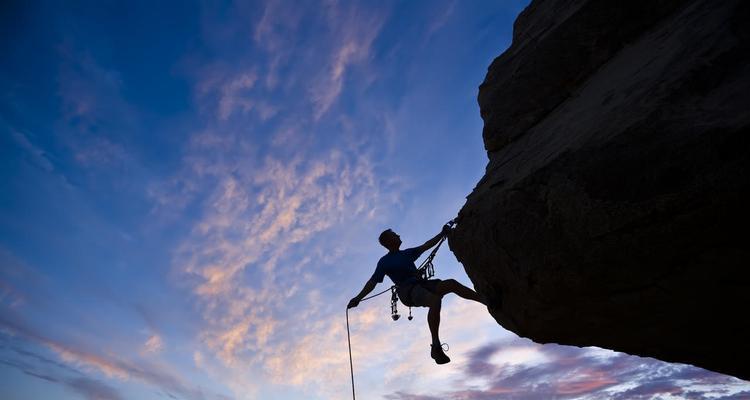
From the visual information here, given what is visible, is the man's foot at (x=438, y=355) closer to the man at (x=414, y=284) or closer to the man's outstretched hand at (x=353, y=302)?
the man at (x=414, y=284)

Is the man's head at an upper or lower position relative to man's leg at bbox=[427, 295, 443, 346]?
upper

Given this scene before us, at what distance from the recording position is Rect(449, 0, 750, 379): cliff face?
2869 mm

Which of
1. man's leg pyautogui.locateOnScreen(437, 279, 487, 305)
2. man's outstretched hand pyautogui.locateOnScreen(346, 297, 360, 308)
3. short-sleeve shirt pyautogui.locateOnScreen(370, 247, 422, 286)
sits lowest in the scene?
man's leg pyautogui.locateOnScreen(437, 279, 487, 305)

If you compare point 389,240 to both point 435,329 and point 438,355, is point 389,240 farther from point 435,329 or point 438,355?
point 438,355

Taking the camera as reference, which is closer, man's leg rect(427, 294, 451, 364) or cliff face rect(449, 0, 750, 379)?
cliff face rect(449, 0, 750, 379)

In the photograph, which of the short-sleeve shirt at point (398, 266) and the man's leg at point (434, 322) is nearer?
the man's leg at point (434, 322)

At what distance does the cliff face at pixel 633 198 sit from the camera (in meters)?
2.87

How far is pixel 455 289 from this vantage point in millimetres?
6148

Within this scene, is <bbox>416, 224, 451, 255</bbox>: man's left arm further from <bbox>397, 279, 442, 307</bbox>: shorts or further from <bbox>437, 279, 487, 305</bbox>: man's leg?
<bbox>437, 279, 487, 305</bbox>: man's leg

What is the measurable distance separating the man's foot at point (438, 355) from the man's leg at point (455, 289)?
81 cm

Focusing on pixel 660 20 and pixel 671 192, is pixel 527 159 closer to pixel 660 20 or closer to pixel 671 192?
pixel 671 192

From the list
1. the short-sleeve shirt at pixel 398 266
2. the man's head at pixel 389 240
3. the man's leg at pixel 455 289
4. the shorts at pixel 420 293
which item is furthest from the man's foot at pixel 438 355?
the man's head at pixel 389 240

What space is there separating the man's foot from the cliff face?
5.24 feet

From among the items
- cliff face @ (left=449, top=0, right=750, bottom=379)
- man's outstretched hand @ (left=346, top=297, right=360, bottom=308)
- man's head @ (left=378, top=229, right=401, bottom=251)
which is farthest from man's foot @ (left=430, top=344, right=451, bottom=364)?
man's head @ (left=378, top=229, right=401, bottom=251)
